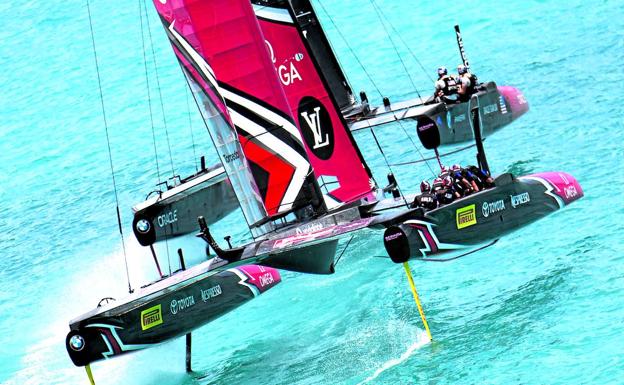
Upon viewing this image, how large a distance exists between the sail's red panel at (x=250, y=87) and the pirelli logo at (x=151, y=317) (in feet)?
4.90

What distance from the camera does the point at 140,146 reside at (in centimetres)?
2173

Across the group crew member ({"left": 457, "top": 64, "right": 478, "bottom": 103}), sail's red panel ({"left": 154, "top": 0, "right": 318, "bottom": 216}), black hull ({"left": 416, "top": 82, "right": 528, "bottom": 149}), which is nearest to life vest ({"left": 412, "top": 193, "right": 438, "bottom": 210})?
sail's red panel ({"left": 154, "top": 0, "right": 318, "bottom": 216})

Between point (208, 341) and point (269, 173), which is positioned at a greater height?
point (269, 173)

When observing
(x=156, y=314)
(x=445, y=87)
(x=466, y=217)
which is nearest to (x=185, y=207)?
(x=156, y=314)

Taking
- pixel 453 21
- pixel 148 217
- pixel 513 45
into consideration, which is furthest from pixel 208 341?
pixel 453 21

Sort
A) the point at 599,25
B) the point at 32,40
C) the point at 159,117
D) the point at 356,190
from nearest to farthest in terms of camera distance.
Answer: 1. the point at 356,190
2. the point at 599,25
3. the point at 159,117
4. the point at 32,40

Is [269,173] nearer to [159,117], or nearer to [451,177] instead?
[451,177]

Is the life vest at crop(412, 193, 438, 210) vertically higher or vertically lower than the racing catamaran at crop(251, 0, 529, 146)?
lower

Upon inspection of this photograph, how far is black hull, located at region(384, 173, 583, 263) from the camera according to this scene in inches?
426

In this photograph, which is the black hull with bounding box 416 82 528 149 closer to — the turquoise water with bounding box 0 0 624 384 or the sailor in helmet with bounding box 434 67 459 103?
the sailor in helmet with bounding box 434 67 459 103

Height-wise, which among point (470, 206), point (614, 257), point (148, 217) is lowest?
point (614, 257)

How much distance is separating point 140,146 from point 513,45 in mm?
6974

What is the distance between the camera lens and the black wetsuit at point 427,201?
11.1 metres

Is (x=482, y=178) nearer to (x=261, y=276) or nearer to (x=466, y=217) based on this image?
(x=466, y=217)
